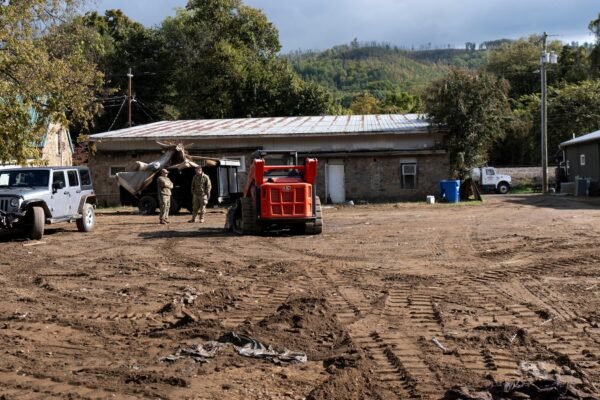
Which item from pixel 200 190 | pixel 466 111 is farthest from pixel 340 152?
pixel 200 190

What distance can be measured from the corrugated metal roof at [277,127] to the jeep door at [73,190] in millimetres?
14350

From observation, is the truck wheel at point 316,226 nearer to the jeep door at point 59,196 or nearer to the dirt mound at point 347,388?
the jeep door at point 59,196

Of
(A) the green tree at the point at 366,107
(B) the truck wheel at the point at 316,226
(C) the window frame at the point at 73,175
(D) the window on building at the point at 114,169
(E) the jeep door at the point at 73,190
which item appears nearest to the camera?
(B) the truck wheel at the point at 316,226

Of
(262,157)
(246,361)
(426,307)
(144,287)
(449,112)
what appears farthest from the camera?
(449,112)

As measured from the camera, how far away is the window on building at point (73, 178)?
18.2m

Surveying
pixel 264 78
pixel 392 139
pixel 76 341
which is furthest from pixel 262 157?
pixel 264 78

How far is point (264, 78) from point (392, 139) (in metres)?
20.8

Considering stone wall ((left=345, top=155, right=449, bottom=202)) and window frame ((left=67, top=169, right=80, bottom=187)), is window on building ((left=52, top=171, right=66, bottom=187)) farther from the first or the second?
stone wall ((left=345, top=155, right=449, bottom=202))

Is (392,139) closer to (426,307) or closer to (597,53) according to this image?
(426,307)

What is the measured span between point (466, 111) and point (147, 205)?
15.5 m

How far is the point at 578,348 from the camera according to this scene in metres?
6.27

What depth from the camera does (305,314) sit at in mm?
7594

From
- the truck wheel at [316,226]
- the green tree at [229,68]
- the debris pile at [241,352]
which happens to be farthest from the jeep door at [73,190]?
the green tree at [229,68]

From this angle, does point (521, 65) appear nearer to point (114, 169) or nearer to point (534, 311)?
point (114, 169)
